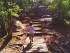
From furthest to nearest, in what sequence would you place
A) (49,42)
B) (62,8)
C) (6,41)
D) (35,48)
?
(62,8) < (6,41) < (49,42) < (35,48)

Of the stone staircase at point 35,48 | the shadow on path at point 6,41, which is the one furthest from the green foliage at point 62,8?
the shadow on path at point 6,41

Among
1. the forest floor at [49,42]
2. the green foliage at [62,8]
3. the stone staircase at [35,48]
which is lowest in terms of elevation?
the forest floor at [49,42]

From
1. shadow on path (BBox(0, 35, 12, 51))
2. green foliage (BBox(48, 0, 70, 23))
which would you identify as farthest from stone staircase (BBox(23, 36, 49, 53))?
green foliage (BBox(48, 0, 70, 23))

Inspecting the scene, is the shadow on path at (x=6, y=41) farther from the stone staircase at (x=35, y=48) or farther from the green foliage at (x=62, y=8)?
the green foliage at (x=62, y=8)

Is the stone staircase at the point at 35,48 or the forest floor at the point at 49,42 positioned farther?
the forest floor at the point at 49,42

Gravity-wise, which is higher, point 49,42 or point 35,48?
point 35,48

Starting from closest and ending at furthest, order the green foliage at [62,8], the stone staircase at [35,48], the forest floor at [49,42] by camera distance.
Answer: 1. the stone staircase at [35,48]
2. the forest floor at [49,42]
3. the green foliage at [62,8]

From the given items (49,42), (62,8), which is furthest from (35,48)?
(62,8)

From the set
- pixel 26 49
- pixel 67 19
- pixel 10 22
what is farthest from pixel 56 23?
pixel 26 49

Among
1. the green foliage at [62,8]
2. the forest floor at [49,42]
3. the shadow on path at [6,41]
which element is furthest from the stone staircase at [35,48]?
the green foliage at [62,8]

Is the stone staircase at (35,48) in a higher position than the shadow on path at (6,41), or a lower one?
higher

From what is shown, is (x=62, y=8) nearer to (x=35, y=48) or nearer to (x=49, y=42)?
(x=49, y=42)

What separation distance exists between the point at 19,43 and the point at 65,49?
11.0 ft

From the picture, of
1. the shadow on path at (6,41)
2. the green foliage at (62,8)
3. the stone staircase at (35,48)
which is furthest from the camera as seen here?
the green foliage at (62,8)
